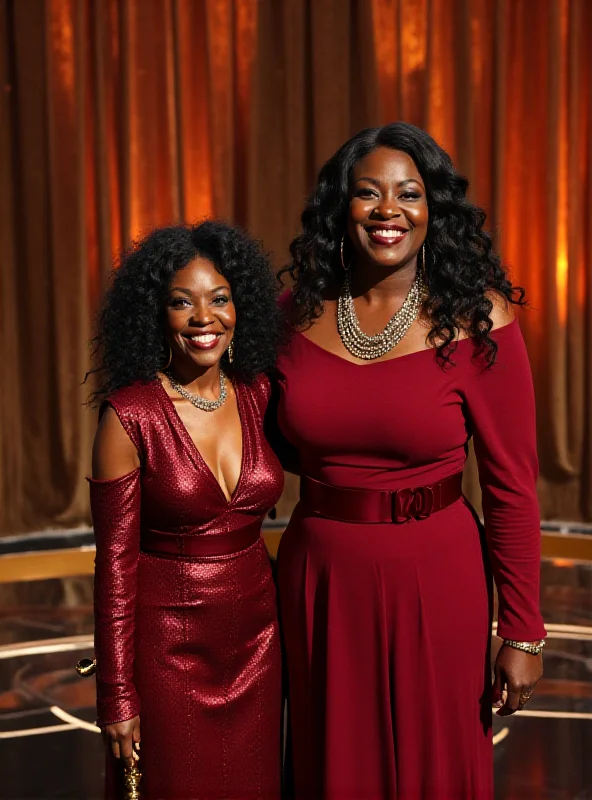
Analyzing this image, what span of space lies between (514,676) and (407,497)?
437mm

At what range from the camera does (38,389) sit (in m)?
5.63

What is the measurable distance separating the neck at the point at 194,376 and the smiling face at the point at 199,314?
0.02 meters

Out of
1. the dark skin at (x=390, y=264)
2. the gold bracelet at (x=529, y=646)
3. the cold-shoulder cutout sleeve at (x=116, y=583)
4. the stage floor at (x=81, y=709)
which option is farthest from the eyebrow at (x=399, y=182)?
the stage floor at (x=81, y=709)

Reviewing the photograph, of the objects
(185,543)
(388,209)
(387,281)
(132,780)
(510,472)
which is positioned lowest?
(132,780)

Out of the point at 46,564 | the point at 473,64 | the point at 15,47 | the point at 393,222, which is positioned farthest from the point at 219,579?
the point at 473,64

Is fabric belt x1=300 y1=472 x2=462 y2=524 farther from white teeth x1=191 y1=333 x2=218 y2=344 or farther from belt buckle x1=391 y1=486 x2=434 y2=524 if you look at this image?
white teeth x1=191 y1=333 x2=218 y2=344

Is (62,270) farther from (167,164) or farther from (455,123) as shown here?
(455,123)

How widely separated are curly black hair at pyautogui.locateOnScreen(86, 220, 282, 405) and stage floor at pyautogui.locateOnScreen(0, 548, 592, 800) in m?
1.45

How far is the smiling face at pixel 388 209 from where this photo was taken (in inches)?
81.0

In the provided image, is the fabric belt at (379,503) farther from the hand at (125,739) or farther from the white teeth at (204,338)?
the hand at (125,739)

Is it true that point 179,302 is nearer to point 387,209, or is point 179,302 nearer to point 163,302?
point 163,302

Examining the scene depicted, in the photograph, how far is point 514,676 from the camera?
214 centimetres

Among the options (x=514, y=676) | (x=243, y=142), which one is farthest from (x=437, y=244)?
(x=243, y=142)

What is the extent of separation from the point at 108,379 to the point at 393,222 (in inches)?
25.9
